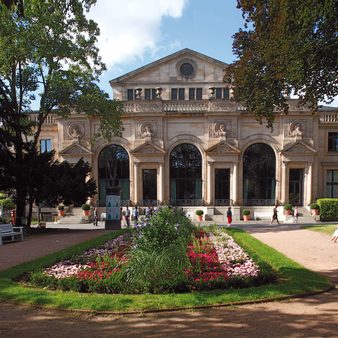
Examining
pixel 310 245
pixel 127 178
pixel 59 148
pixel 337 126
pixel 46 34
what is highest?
pixel 46 34

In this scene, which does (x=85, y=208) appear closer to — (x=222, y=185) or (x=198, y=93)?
(x=222, y=185)

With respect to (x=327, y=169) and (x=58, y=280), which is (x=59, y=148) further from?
(x=58, y=280)

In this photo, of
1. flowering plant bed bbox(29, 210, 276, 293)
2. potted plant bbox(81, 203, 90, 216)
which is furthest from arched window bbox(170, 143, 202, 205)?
flowering plant bed bbox(29, 210, 276, 293)

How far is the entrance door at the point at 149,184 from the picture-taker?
37906 mm

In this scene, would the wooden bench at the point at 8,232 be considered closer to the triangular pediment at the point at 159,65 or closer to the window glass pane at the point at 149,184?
the window glass pane at the point at 149,184

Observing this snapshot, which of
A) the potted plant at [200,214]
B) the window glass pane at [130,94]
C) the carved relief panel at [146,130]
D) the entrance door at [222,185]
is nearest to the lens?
the potted plant at [200,214]

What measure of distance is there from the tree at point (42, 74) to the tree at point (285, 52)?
9808mm

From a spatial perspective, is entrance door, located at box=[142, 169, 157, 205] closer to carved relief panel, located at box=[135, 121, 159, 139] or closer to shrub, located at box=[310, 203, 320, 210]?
carved relief panel, located at box=[135, 121, 159, 139]

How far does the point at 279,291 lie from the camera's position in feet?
23.6

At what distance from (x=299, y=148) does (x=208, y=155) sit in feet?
30.6

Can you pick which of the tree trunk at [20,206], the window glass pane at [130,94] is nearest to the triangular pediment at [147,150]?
the window glass pane at [130,94]

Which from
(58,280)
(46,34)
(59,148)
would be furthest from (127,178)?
(58,280)

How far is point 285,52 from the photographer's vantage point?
40.2ft

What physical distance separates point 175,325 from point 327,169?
38.0 meters
